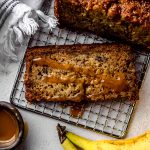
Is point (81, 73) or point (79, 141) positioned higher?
point (81, 73)

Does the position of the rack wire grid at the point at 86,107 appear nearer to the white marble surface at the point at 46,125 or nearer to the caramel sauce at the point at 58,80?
the white marble surface at the point at 46,125

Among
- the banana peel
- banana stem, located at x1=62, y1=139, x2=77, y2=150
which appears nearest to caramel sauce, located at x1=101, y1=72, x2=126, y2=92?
the banana peel

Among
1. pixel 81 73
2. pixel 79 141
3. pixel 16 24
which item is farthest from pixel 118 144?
pixel 16 24

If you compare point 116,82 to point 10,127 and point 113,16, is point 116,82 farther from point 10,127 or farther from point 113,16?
point 10,127

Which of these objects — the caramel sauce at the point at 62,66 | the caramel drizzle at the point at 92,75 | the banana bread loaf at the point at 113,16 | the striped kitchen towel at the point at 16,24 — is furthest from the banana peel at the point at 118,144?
the striped kitchen towel at the point at 16,24

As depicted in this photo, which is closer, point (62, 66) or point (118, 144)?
point (118, 144)
